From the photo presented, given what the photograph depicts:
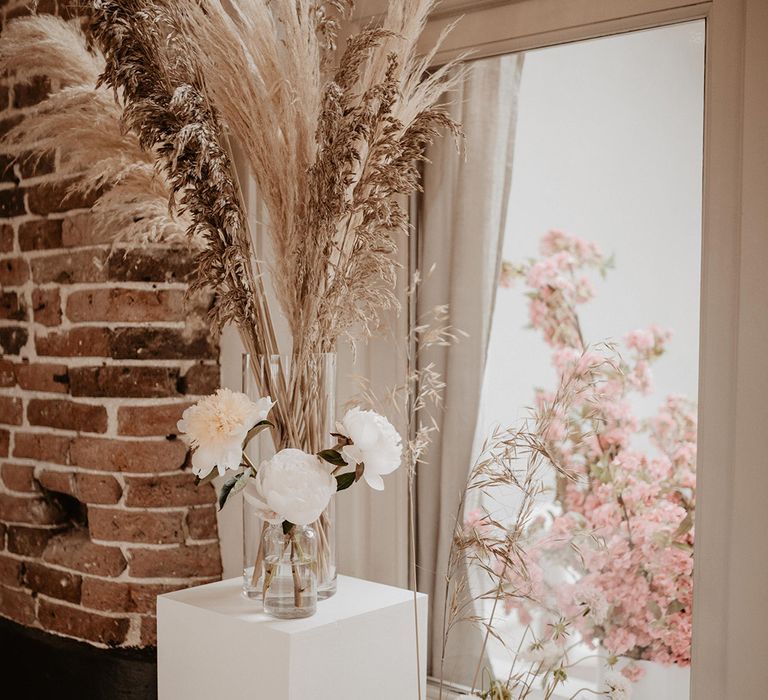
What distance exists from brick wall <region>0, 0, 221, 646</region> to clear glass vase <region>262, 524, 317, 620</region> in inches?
23.2

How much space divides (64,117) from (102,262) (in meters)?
0.43

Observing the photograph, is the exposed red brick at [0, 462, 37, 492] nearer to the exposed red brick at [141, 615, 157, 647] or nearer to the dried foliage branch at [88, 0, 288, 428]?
the exposed red brick at [141, 615, 157, 647]

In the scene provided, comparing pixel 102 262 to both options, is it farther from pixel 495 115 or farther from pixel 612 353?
pixel 612 353

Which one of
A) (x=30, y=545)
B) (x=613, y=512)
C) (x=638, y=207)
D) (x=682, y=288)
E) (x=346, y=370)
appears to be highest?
(x=638, y=207)

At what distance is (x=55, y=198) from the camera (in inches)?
85.7

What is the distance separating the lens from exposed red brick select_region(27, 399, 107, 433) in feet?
6.75

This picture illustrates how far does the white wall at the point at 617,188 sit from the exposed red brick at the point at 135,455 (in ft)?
2.34

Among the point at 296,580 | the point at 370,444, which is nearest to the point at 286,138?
the point at 370,444

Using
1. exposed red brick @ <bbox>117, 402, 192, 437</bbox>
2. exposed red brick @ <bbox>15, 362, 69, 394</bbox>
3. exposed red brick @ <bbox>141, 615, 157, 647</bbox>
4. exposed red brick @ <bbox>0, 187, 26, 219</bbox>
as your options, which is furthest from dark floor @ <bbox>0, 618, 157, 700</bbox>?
exposed red brick @ <bbox>0, 187, 26, 219</bbox>

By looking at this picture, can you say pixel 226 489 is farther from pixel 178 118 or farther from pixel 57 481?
pixel 57 481

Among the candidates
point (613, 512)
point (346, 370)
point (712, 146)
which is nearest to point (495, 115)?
point (712, 146)

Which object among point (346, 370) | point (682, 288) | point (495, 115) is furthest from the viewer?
point (346, 370)

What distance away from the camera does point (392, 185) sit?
4.98 feet

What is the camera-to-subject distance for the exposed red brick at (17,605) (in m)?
2.26
